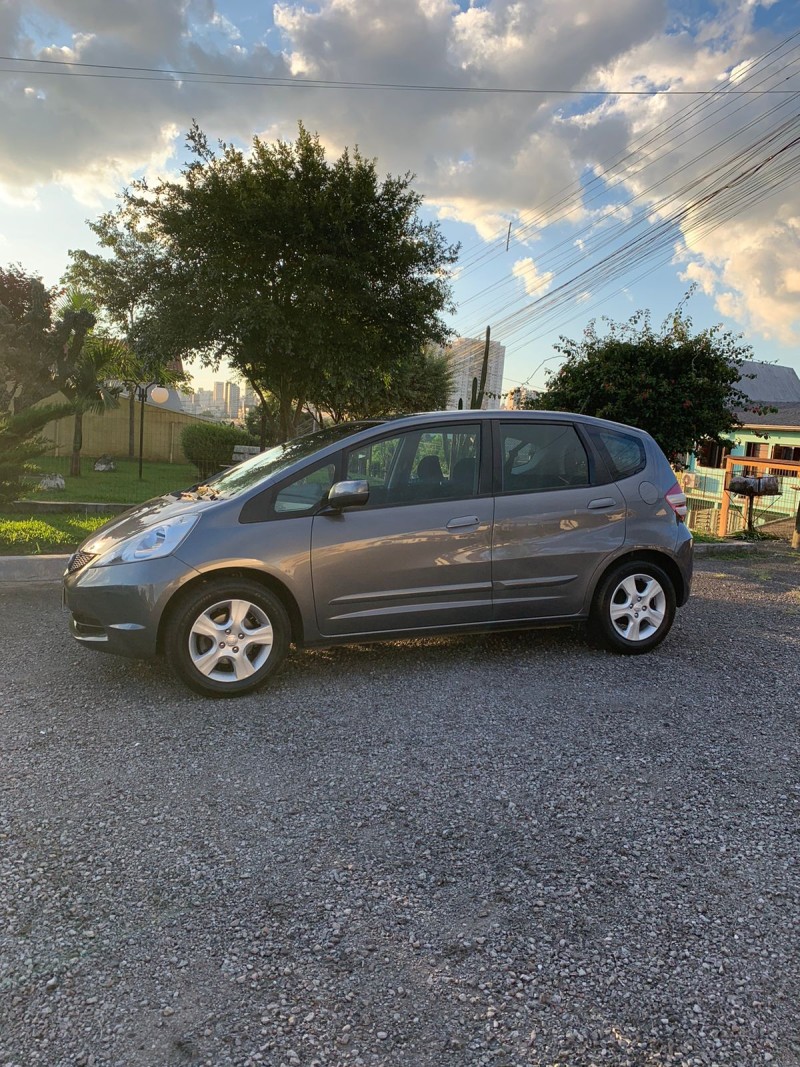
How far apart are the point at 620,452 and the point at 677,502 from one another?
554mm

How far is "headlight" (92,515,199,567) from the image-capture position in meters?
4.05

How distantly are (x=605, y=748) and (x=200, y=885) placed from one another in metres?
2.08

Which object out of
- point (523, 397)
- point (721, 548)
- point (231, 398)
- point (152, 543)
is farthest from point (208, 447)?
point (231, 398)

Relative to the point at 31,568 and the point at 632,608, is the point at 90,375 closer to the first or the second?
the point at 31,568

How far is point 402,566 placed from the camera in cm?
443

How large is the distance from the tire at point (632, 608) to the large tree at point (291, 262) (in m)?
9.30

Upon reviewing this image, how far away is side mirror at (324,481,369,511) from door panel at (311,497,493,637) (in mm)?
87

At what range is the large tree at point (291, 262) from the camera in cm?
1290

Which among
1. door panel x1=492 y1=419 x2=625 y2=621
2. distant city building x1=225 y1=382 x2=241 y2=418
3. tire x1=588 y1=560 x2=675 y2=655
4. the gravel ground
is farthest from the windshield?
distant city building x1=225 y1=382 x2=241 y2=418

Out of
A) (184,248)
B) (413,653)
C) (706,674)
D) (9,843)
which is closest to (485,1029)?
(9,843)

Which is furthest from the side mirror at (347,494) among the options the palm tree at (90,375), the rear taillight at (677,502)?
the palm tree at (90,375)

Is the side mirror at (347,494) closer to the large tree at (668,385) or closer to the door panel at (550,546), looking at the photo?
the door panel at (550,546)

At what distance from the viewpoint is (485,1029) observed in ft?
6.25

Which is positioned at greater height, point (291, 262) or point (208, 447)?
point (291, 262)
